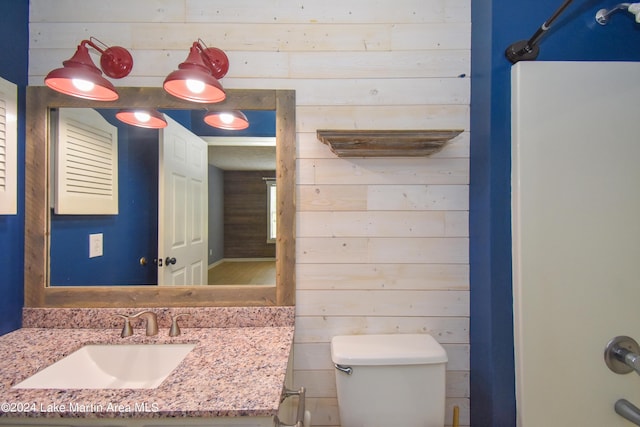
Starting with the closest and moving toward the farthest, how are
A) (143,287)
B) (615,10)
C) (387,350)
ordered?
1. (615,10)
2. (387,350)
3. (143,287)

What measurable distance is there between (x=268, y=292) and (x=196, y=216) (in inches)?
18.5

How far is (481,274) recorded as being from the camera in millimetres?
1177

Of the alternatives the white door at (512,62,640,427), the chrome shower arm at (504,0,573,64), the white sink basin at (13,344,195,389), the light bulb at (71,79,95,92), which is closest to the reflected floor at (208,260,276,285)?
the white sink basin at (13,344,195,389)

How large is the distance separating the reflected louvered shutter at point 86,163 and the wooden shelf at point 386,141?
3.07ft

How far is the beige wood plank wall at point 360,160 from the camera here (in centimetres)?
128

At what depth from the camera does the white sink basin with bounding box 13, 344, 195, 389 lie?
1.07 m

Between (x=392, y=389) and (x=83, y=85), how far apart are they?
61.8 inches

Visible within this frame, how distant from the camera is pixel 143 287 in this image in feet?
4.13

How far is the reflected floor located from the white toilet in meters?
0.44

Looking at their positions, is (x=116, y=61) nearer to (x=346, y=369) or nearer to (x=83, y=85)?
(x=83, y=85)

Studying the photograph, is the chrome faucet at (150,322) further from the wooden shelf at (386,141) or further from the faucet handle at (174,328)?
the wooden shelf at (386,141)

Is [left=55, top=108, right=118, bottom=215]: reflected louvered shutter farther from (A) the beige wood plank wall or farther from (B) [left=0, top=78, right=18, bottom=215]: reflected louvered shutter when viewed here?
(A) the beige wood plank wall

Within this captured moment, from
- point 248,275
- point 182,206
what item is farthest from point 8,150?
point 248,275

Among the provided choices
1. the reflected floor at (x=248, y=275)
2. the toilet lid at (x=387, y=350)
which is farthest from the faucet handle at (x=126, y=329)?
the toilet lid at (x=387, y=350)
